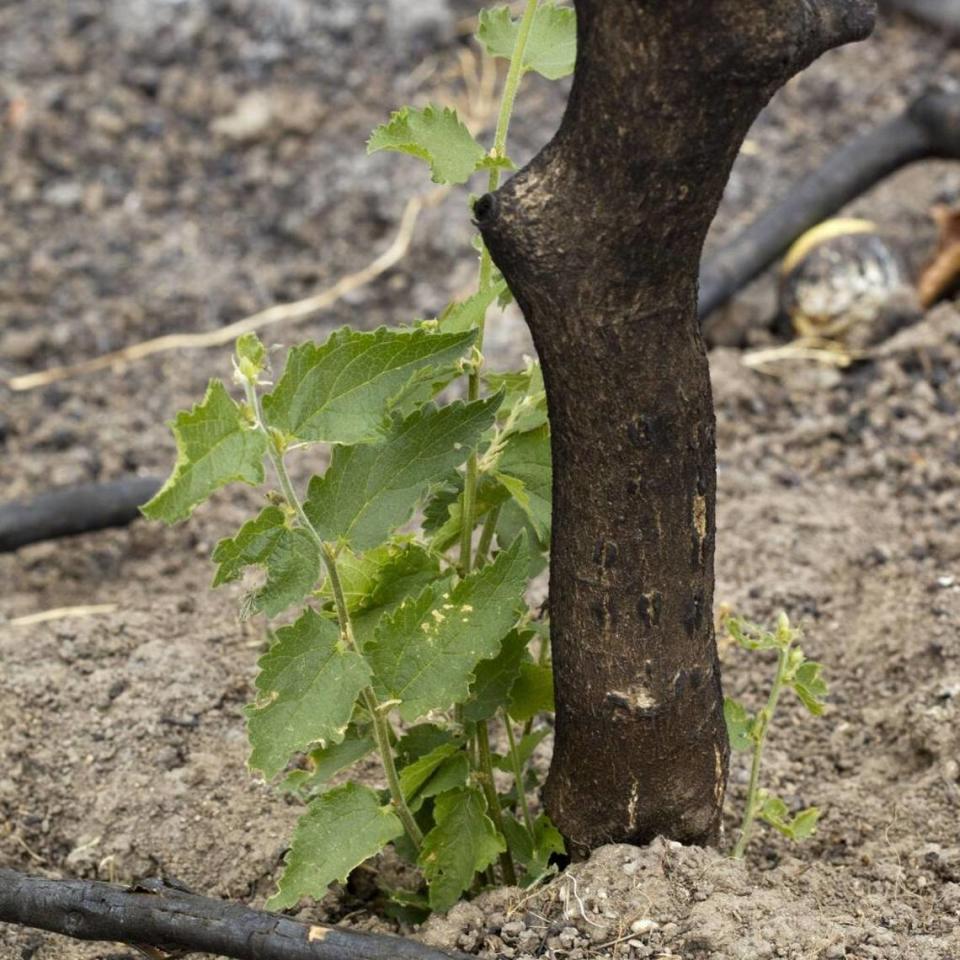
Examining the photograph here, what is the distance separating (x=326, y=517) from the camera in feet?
5.18

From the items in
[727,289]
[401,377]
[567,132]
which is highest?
[567,132]

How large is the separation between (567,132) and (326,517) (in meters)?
0.48

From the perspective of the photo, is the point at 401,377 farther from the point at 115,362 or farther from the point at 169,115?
the point at 169,115

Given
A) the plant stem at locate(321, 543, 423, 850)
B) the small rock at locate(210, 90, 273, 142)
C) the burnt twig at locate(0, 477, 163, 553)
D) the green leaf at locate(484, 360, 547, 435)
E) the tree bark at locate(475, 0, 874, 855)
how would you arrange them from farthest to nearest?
the small rock at locate(210, 90, 273, 142) → the burnt twig at locate(0, 477, 163, 553) → the green leaf at locate(484, 360, 547, 435) → the plant stem at locate(321, 543, 423, 850) → the tree bark at locate(475, 0, 874, 855)

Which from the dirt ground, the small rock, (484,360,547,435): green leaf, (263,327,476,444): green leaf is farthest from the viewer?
the small rock

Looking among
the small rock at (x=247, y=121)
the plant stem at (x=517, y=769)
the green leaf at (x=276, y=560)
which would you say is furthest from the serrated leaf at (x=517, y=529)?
the small rock at (x=247, y=121)

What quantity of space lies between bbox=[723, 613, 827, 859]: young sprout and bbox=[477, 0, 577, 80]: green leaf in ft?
2.34

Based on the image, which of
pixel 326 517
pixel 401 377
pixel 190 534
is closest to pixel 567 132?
pixel 401 377

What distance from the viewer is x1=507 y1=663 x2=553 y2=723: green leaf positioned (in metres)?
1.82

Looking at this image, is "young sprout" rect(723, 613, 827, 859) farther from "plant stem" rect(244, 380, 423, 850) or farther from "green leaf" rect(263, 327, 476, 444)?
"green leaf" rect(263, 327, 476, 444)

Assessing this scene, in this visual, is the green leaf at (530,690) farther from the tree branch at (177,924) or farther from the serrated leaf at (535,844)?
the tree branch at (177,924)

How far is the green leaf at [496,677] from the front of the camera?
1.74 m

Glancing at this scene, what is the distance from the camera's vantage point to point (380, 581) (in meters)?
1.68

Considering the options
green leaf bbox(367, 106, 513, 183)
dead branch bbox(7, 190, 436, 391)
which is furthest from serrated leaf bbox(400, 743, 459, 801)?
dead branch bbox(7, 190, 436, 391)
